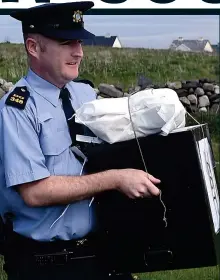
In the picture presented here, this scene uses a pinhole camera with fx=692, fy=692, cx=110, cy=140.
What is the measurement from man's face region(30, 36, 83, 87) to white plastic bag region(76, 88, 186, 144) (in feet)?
0.55

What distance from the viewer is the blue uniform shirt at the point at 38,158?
2.40 m

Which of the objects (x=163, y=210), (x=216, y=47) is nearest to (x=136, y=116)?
(x=163, y=210)

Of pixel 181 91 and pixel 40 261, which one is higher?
pixel 181 91

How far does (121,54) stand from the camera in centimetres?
418

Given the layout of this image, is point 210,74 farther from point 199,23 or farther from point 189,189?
point 189,189

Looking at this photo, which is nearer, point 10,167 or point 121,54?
point 10,167

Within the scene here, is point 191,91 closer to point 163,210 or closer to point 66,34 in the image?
point 66,34

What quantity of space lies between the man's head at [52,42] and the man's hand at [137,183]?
43 cm

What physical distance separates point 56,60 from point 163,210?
67cm

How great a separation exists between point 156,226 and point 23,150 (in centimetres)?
54

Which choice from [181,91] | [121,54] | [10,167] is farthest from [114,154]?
[181,91]

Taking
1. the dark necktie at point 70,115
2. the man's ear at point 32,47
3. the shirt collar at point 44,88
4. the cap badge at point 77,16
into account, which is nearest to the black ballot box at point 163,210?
the dark necktie at point 70,115

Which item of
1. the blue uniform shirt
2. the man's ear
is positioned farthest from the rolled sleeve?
the man's ear

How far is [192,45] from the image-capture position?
4.71 metres
